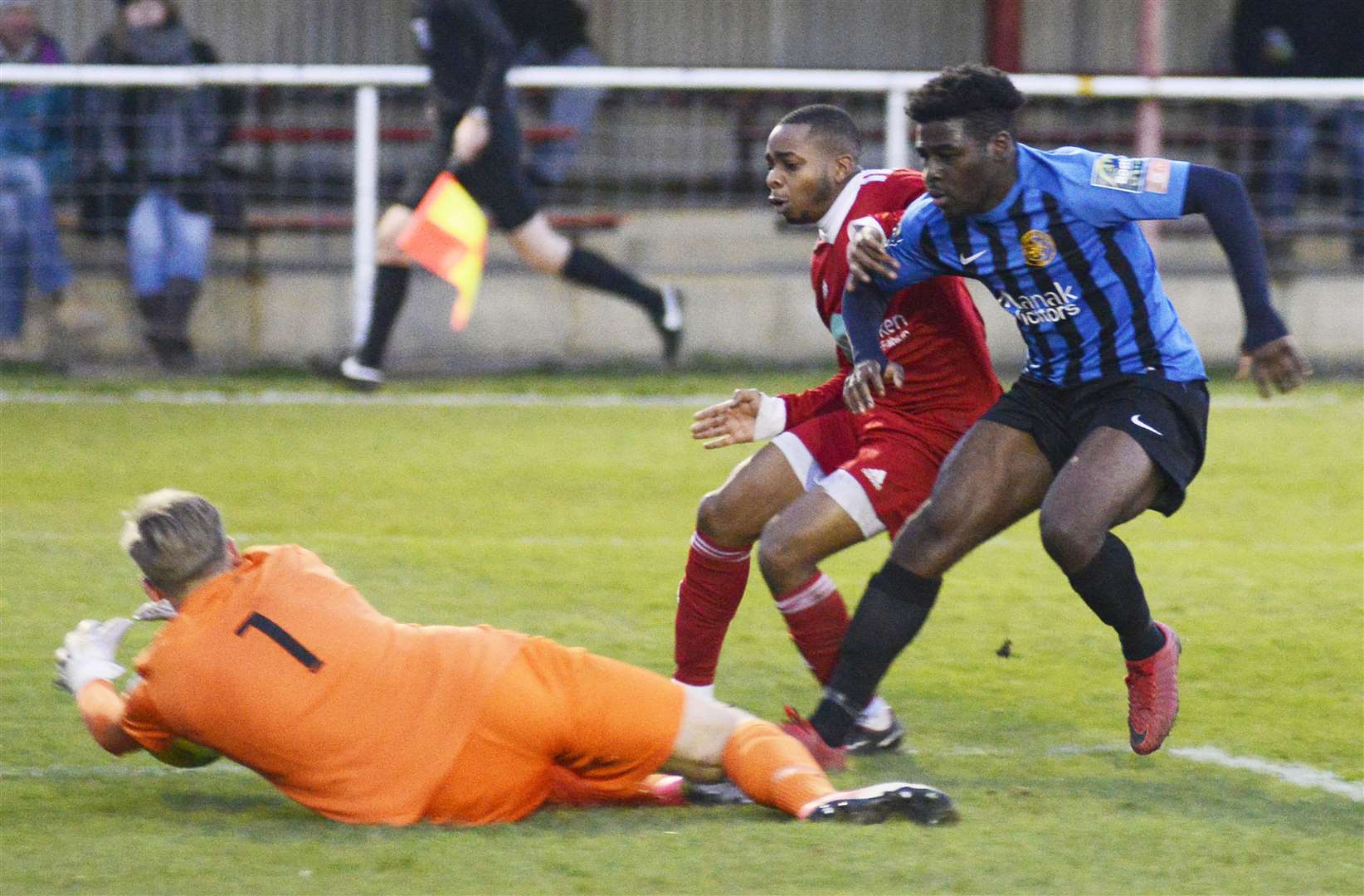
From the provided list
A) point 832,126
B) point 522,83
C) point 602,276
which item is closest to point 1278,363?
point 832,126

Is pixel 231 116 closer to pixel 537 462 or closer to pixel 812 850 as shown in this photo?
pixel 537 462

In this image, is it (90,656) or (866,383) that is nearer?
(90,656)

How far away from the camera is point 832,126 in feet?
16.9

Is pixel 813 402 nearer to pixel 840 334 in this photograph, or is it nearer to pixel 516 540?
pixel 840 334

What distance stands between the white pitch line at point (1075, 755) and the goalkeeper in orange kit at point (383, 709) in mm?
426

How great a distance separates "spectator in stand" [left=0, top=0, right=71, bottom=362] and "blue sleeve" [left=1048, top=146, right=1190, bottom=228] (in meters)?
8.00

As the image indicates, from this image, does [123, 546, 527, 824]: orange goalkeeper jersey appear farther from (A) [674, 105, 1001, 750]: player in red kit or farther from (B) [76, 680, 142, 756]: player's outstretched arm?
(A) [674, 105, 1001, 750]: player in red kit

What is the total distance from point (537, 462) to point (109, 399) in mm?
2731

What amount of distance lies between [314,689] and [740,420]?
1541 millimetres

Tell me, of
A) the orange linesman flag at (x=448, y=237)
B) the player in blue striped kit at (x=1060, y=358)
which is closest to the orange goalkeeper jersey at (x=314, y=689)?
the player in blue striped kit at (x=1060, y=358)

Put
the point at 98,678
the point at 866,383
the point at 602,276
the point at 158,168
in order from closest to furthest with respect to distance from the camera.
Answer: the point at 98,678, the point at 866,383, the point at 602,276, the point at 158,168

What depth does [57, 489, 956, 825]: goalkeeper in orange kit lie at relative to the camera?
4.04 metres

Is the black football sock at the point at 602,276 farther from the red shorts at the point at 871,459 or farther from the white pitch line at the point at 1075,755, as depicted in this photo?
the white pitch line at the point at 1075,755

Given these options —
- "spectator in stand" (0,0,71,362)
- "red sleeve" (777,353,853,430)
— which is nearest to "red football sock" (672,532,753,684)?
"red sleeve" (777,353,853,430)
